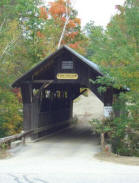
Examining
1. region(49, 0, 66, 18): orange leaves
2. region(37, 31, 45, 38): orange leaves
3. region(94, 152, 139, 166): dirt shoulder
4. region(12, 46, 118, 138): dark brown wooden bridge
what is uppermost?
region(49, 0, 66, 18): orange leaves

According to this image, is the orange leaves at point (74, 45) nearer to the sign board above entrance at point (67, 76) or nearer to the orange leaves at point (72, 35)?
the orange leaves at point (72, 35)

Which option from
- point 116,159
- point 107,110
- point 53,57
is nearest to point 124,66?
point 107,110

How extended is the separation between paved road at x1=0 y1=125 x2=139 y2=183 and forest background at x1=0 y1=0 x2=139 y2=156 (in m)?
2.06

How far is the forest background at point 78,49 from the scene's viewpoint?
14.2m

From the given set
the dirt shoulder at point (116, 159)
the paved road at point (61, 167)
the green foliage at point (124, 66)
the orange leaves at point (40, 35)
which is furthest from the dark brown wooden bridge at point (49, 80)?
the orange leaves at point (40, 35)

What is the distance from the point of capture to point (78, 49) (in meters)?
32.9

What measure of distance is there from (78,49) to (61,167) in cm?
2294

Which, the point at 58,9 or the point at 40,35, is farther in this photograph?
the point at 58,9

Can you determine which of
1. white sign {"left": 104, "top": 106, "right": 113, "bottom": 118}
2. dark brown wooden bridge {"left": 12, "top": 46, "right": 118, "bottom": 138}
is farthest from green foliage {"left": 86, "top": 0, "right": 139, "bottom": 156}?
dark brown wooden bridge {"left": 12, "top": 46, "right": 118, "bottom": 138}

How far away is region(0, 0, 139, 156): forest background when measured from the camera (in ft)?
46.6

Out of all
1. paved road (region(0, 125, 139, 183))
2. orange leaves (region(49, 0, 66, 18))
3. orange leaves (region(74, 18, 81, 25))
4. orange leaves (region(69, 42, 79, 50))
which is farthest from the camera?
orange leaves (region(49, 0, 66, 18))

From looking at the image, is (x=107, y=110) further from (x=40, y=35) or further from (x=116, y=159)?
(x=40, y=35)

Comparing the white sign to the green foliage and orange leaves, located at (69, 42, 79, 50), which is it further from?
orange leaves, located at (69, 42, 79, 50)

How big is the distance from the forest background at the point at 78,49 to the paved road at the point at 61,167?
81.0 inches
